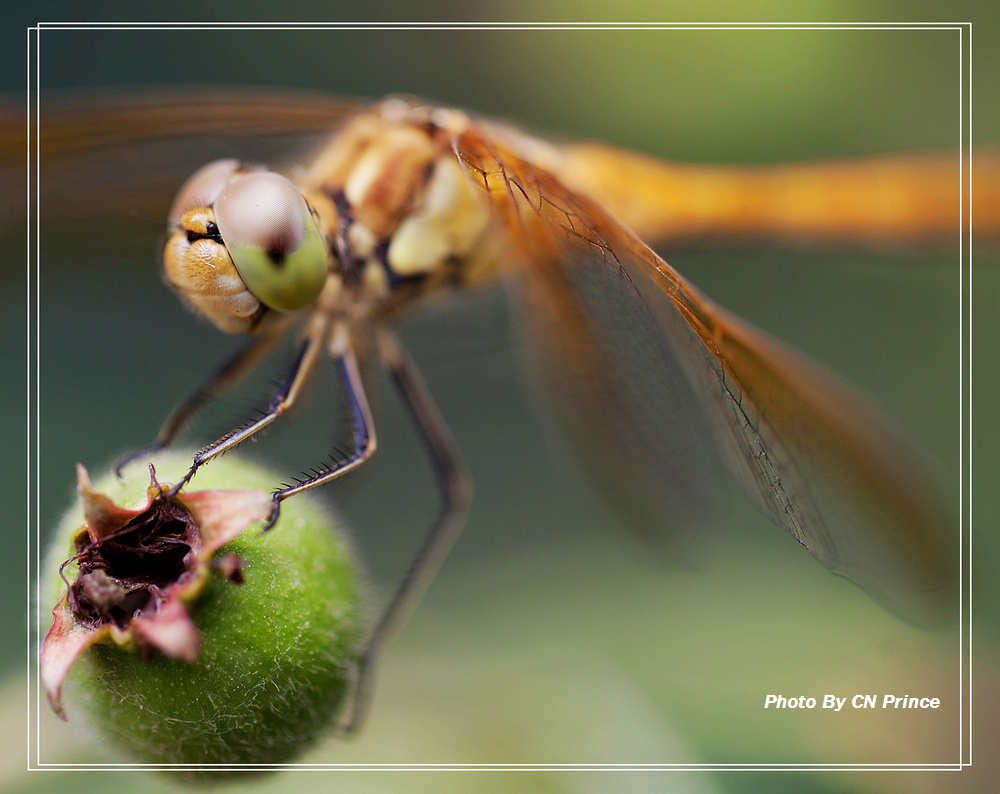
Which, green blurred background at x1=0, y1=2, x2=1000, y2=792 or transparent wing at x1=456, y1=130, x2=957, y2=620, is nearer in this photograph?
transparent wing at x1=456, y1=130, x2=957, y2=620

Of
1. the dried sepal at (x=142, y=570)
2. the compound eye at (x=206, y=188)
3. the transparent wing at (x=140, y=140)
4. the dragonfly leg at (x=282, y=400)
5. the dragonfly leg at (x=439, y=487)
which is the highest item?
the transparent wing at (x=140, y=140)

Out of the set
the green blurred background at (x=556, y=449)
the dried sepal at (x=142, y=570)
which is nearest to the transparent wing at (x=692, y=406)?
the green blurred background at (x=556, y=449)

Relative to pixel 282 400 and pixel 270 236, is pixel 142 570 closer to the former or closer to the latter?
pixel 282 400

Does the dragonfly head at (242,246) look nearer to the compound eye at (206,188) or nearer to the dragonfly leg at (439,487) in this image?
the compound eye at (206,188)

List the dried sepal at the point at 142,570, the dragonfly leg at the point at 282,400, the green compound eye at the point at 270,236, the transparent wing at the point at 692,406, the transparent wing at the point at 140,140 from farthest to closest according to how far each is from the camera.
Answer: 1. the transparent wing at the point at 140,140
2. the green compound eye at the point at 270,236
3. the transparent wing at the point at 692,406
4. the dragonfly leg at the point at 282,400
5. the dried sepal at the point at 142,570

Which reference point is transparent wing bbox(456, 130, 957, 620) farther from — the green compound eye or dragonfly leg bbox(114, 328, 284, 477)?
dragonfly leg bbox(114, 328, 284, 477)

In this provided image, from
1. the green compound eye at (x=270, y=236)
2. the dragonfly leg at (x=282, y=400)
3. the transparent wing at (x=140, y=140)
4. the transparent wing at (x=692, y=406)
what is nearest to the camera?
the dragonfly leg at (x=282, y=400)

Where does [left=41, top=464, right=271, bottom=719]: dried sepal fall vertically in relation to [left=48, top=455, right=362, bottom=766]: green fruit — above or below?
above

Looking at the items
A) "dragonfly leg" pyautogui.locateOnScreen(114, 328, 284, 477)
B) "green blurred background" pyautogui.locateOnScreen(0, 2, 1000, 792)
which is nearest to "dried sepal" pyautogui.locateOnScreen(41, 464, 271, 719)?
"green blurred background" pyautogui.locateOnScreen(0, 2, 1000, 792)
